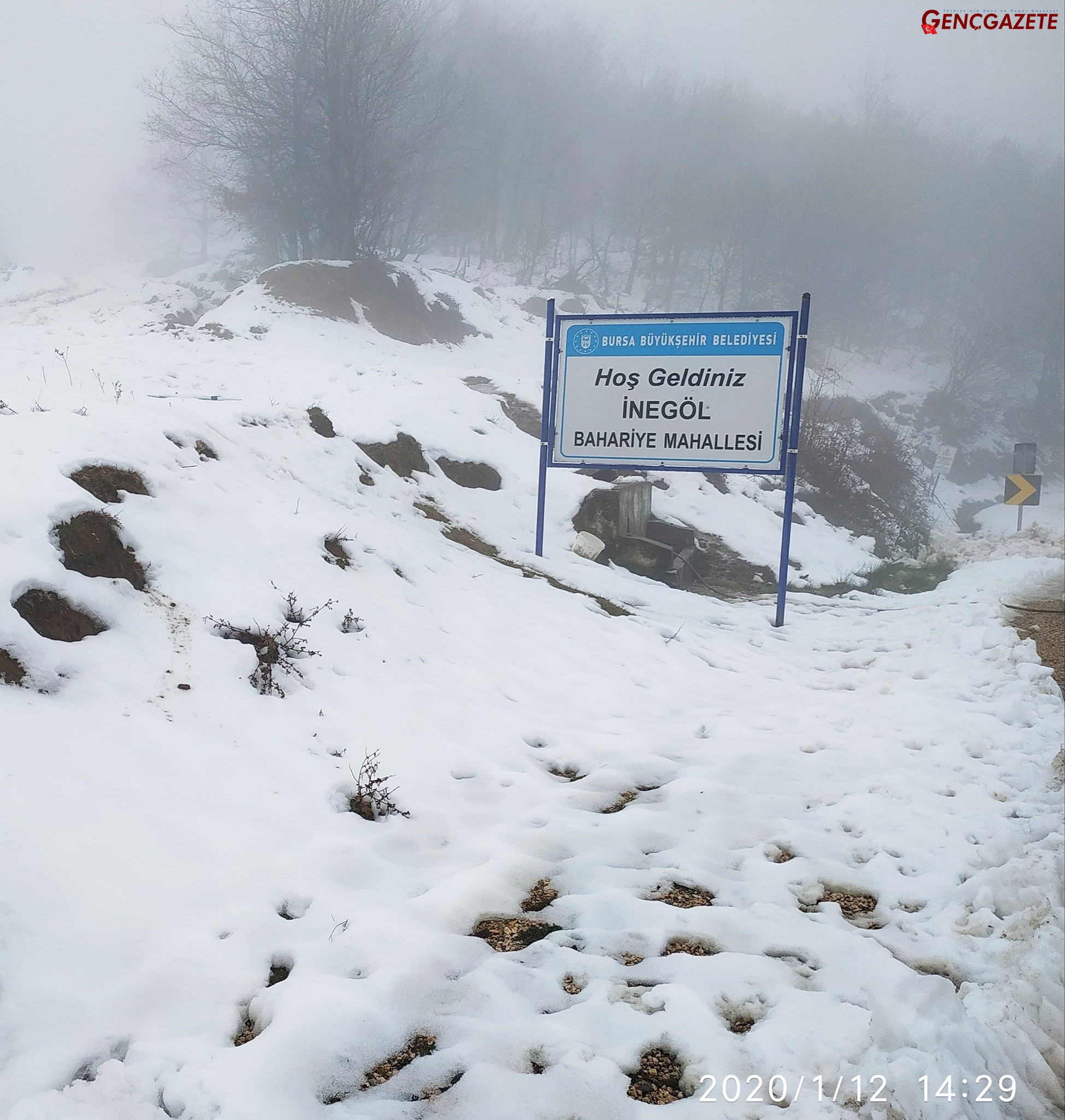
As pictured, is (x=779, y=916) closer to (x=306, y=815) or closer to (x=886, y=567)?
(x=306, y=815)

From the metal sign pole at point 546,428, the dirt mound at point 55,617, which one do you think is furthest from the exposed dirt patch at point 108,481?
the metal sign pole at point 546,428

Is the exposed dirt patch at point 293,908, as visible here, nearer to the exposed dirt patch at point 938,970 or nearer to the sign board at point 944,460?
the exposed dirt patch at point 938,970

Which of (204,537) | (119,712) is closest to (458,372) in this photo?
(204,537)

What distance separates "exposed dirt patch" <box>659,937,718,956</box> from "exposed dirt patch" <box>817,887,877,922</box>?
608 mm

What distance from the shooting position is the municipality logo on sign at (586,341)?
7613mm

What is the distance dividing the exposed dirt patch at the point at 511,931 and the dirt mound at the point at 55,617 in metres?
2.26

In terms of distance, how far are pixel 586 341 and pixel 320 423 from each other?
10.2 ft

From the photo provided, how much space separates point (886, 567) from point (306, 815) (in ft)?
42.2

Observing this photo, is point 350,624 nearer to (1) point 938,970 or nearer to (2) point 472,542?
(2) point 472,542

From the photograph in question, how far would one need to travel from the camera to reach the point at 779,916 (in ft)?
8.54

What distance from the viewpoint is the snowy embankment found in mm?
1861

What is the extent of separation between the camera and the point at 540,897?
2721 millimetres

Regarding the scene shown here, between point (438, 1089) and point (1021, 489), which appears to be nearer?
point (438, 1089)

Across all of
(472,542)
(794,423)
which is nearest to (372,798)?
(472,542)
